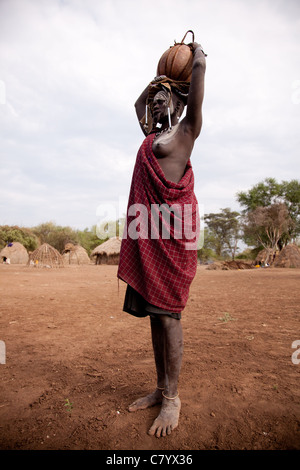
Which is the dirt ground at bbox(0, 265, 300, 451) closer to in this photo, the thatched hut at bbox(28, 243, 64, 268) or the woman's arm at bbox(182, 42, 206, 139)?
the woman's arm at bbox(182, 42, 206, 139)

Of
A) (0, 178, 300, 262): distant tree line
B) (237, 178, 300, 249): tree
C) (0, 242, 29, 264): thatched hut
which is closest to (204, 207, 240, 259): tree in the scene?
(0, 178, 300, 262): distant tree line

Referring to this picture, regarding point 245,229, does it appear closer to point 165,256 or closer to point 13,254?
point 13,254

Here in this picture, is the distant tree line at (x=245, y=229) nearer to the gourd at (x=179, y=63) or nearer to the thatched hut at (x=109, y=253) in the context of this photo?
the thatched hut at (x=109, y=253)

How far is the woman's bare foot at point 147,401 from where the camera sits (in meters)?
1.76

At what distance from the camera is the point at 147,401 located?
1.80m

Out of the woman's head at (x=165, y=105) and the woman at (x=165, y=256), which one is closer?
the woman at (x=165, y=256)

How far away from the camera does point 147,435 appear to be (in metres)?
1.51

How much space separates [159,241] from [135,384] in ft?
3.91

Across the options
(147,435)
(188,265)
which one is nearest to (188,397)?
(147,435)

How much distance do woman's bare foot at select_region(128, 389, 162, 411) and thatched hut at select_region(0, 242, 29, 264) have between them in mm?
23304

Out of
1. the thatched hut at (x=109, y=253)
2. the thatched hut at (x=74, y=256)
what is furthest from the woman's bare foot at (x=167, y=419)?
the thatched hut at (x=74, y=256)

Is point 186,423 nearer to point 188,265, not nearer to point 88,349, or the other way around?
point 188,265

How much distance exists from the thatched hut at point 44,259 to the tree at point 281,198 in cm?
1962

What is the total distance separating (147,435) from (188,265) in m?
0.97
